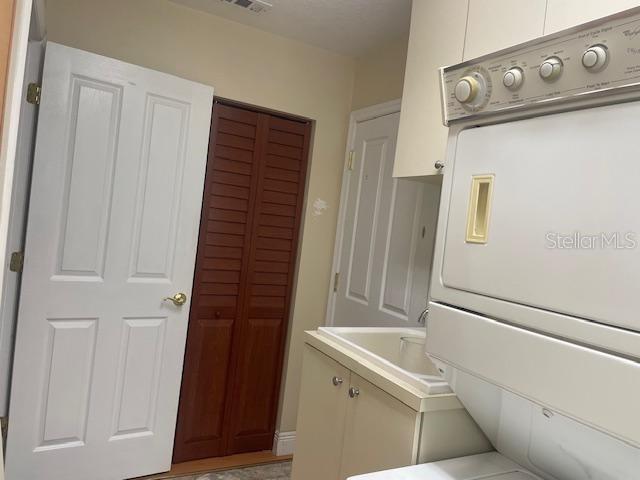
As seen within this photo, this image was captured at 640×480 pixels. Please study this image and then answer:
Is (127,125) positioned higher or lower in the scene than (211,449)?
higher

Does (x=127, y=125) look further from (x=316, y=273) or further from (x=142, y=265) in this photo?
(x=316, y=273)

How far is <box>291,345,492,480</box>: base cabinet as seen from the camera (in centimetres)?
114

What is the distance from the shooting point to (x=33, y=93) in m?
1.87

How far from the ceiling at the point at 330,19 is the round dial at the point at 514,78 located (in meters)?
1.34

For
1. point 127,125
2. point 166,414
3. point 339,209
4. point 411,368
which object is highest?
point 127,125

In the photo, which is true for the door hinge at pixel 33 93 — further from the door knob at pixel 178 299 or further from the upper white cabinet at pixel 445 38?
the upper white cabinet at pixel 445 38

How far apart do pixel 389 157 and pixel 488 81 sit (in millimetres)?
1461

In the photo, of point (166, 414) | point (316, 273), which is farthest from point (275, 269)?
point (166, 414)

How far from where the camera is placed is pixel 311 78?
2.59 m

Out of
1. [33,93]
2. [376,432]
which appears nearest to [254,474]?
[376,432]

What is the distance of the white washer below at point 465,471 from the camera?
1037mm

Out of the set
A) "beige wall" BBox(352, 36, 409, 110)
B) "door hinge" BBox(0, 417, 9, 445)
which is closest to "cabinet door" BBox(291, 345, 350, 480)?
"door hinge" BBox(0, 417, 9, 445)

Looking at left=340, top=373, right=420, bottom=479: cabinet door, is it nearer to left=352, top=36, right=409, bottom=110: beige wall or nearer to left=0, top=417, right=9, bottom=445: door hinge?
left=0, top=417, right=9, bottom=445: door hinge

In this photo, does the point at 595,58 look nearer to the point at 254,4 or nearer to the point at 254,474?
the point at 254,4
